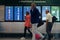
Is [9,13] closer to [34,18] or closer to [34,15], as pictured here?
[34,15]

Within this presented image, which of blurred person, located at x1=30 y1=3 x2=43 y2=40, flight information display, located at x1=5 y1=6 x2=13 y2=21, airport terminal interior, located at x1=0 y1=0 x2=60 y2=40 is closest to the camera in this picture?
blurred person, located at x1=30 y1=3 x2=43 y2=40

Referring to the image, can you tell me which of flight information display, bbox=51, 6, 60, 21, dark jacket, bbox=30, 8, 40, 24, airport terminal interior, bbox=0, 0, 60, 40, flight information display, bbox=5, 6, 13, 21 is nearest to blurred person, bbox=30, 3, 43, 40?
dark jacket, bbox=30, 8, 40, 24

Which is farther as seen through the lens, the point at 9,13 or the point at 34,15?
the point at 9,13

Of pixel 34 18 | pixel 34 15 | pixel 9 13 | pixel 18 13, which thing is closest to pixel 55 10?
pixel 18 13

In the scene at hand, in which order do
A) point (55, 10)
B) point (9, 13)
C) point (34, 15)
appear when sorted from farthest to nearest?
point (9, 13) → point (55, 10) → point (34, 15)

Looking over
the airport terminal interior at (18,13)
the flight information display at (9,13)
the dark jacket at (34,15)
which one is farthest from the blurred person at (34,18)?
the flight information display at (9,13)

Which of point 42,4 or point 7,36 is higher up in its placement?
point 42,4

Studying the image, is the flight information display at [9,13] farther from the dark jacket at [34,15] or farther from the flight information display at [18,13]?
the dark jacket at [34,15]

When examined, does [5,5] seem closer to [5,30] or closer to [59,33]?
[5,30]

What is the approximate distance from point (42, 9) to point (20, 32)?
213cm

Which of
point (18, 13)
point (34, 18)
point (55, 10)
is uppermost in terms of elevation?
point (55, 10)

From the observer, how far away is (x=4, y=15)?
51.8ft

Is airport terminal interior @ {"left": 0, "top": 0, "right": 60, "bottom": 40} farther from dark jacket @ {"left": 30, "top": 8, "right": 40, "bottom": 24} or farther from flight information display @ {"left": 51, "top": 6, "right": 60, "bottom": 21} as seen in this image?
dark jacket @ {"left": 30, "top": 8, "right": 40, "bottom": 24}

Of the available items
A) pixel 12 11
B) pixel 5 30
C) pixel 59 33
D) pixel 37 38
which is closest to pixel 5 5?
pixel 12 11
